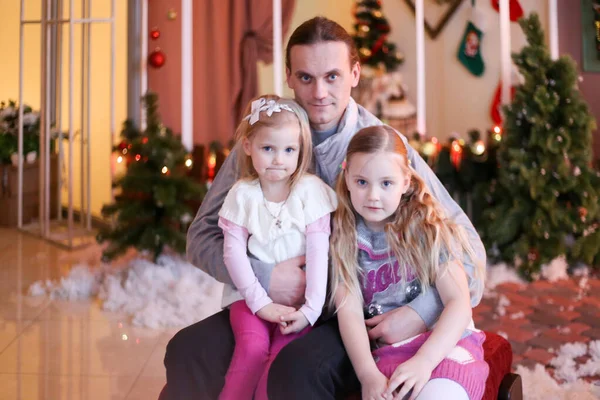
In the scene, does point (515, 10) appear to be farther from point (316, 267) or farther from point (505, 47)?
point (316, 267)

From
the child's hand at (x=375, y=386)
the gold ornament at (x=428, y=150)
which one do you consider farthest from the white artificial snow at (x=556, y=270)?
the child's hand at (x=375, y=386)

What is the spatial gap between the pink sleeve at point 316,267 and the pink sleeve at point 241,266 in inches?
4.5

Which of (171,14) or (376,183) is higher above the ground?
(171,14)

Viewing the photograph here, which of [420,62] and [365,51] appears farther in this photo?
[365,51]

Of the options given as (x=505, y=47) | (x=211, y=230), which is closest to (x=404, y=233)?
(x=211, y=230)

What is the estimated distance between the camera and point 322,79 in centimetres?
207

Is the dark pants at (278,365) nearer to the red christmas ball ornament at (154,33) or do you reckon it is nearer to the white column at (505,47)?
the white column at (505,47)

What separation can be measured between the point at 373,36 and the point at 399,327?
3930mm

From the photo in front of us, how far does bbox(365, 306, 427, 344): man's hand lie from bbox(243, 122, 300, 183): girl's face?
0.43m

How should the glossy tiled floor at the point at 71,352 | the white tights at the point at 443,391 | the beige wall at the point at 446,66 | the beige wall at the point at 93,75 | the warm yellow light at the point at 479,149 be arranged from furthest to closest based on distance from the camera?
the beige wall at the point at 93,75 < the beige wall at the point at 446,66 < the warm yellow light at the point at 479,149 < the glossy tiled floor at the point at 71,352 < the white tights at the point at 443,391

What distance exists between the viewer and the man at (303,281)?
175 centimetres

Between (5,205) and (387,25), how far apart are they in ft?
10.1

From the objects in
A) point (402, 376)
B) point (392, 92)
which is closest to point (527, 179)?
point (392, 92)

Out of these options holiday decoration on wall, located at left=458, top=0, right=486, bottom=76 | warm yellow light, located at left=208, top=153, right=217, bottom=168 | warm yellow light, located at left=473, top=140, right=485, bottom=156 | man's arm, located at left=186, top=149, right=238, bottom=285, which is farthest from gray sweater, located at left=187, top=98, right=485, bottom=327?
holiday decoration on wall, located at left=458, top=0, right=486, bottom=76
